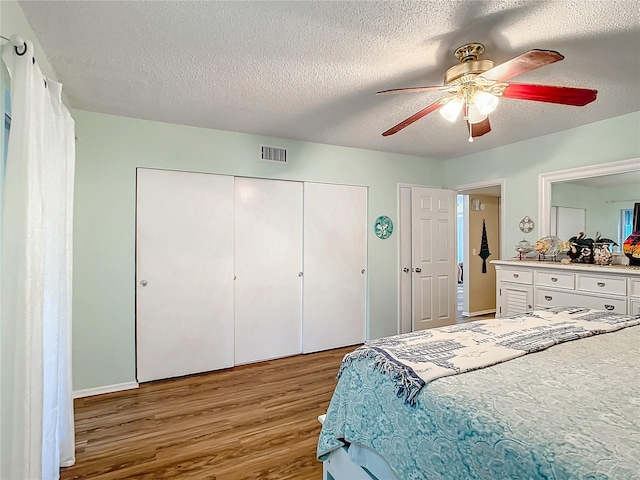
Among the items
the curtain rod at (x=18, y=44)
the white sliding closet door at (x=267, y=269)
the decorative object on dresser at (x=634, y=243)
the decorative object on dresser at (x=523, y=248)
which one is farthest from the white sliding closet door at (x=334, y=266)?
the curtain rod at (x=18, y=44)

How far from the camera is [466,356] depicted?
143 centimetres

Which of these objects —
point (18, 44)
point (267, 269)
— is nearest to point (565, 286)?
point (267, 269)

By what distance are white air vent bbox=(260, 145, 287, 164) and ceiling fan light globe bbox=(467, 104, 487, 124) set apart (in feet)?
6.71

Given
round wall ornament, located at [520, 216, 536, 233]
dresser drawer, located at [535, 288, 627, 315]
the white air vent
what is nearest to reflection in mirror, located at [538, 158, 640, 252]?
round wall ornament, located at [520, 216, 536, 233]

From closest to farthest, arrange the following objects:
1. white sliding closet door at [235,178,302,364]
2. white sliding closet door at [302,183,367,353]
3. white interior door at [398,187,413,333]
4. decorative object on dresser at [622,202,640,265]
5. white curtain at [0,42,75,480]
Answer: white curtain at [0,42,75,480] → decorative object on dresser at [622,202,640,265] → white sliding closet door at [235,178,302,364] → white sliding closet door at [302,183,367,353] → white interior door at [398,187,413,333]

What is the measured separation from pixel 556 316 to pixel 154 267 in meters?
3.17

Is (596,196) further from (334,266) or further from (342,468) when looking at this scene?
(342,468)

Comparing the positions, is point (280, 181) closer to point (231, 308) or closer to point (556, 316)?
point (231, 308)

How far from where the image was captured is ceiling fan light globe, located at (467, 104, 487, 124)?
Result: 6.50 feet

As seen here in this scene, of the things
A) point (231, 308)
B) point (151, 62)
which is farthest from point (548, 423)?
point (231, 308)

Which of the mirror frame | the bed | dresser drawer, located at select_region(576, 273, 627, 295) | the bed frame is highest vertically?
the mirror frame

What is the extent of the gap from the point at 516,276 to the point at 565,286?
47 cm

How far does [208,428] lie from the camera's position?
2.31 metres

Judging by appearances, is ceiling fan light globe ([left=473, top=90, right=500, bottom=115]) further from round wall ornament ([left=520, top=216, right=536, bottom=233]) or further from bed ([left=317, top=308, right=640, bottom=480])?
round wall ornament ([left=520, top=216, right=536, bottom=233])
